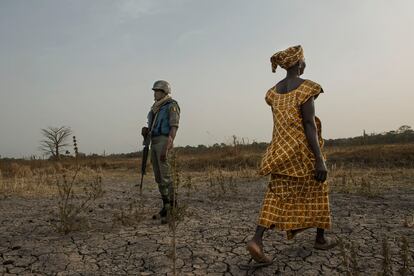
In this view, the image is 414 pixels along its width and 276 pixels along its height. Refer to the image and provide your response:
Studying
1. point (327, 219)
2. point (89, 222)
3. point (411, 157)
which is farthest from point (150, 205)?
point (411, 157)

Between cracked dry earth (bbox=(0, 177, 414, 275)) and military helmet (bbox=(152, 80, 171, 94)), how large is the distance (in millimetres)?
1632

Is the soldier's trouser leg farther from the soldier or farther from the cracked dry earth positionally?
the cracked dry earth

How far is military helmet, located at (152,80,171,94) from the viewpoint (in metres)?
4.81

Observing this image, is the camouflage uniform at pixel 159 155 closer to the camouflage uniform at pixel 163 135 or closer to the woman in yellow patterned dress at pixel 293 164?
the camouflage uniform at pixel 163 135

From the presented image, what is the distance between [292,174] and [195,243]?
140 cm

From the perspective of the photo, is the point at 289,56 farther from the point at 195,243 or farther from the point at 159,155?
the point at 159,155

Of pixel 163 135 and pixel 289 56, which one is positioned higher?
pixel 289 56

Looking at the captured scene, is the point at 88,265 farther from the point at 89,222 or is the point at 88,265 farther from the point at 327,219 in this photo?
the point at 327,219

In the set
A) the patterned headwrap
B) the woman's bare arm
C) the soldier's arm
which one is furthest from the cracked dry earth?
the patterned headwrap

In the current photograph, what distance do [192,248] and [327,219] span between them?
51.5 inches

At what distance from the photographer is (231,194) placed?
691cm

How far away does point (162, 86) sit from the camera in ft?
15.8

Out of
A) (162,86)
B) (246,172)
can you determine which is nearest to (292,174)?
(162,86)

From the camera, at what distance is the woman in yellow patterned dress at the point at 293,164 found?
3.03 metres
